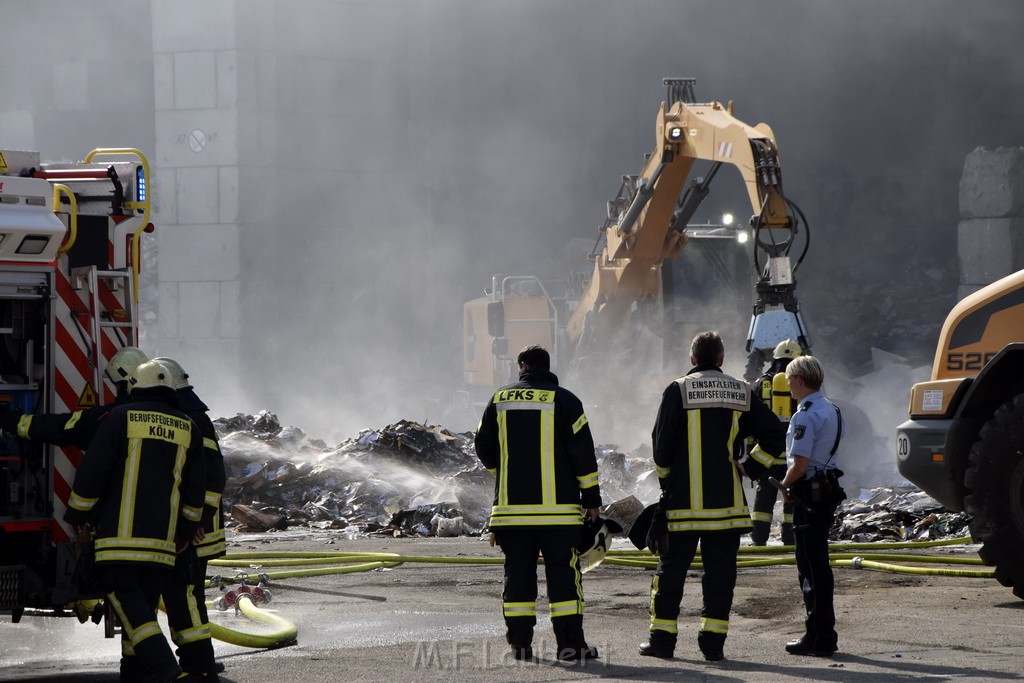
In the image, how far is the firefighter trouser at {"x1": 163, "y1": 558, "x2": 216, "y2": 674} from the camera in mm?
5305

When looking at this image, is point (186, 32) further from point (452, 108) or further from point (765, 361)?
→ point (765, 361)

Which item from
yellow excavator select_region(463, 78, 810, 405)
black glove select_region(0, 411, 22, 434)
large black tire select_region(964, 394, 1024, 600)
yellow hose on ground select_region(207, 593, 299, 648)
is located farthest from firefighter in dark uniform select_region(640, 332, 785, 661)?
yellow excavator select_region(463, 78, 810, 405)

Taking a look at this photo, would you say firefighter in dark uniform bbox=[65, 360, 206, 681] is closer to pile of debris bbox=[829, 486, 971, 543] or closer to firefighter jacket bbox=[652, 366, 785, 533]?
firefighter jacket bbox=[652, 366, 785, 533]

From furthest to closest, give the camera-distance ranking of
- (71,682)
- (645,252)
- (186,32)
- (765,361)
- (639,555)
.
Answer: (186,32), (645,252), (765,361), (639,555), (71,682)

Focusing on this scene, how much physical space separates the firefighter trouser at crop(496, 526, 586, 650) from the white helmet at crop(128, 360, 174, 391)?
163 cm

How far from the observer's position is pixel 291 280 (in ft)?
89.7

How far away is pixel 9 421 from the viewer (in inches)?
217

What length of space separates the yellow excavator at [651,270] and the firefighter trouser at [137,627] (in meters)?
7.03

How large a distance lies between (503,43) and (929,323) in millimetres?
10819

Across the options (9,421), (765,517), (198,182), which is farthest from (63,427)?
(198,182)

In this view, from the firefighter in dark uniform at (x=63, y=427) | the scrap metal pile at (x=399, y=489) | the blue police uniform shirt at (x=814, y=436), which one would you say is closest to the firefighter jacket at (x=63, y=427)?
the firefighter in dark uniform at (x=63, y=427)

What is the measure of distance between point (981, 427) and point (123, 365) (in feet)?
13.3

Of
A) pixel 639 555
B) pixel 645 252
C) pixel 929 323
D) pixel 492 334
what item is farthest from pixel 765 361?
pixel 929 323

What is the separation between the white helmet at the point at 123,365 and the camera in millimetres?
5680
